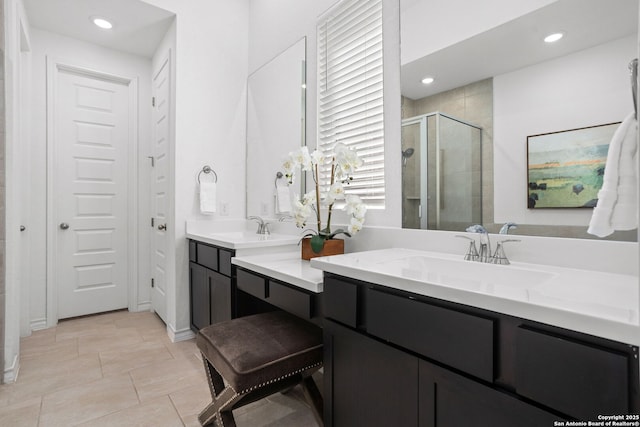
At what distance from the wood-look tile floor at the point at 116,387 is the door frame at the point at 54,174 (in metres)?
0.49

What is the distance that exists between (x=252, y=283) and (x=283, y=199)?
91cm

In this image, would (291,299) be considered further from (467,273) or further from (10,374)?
(10,374)

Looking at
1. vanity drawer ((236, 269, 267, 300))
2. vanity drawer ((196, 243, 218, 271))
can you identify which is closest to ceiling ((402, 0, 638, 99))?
vanity drawer ((236, 269, 267, 300))

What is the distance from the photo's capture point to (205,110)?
2.79m

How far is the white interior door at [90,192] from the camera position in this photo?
10.1 feet

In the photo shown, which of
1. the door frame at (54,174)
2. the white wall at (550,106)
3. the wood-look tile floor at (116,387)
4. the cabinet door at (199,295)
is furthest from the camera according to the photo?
the door frame at (54,174)

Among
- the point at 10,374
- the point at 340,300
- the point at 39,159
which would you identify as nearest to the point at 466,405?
the point at 340,300

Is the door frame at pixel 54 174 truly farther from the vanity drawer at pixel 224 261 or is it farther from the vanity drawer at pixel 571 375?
the vanity drawer at pixel 571 375

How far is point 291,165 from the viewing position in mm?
1838

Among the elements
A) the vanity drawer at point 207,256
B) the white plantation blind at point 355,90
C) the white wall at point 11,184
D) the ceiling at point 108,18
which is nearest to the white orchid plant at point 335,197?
the white plantation blind at point 355,90

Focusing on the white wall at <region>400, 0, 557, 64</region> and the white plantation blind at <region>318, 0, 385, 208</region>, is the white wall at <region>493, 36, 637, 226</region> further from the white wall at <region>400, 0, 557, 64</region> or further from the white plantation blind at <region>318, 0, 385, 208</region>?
the white plantation blind at <region>318, 0, 385, 208</region>

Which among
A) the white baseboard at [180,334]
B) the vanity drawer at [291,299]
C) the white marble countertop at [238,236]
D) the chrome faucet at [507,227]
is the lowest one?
the white baseboard at [180,334]

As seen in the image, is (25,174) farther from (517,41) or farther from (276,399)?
(517,41)

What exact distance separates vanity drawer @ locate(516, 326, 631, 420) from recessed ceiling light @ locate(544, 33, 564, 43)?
1.06 m
